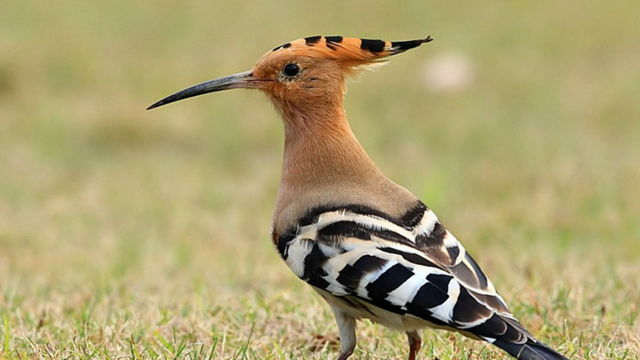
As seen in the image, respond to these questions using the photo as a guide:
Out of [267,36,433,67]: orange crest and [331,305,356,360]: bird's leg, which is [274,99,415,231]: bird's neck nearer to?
[267,36,433,67]: orange crest

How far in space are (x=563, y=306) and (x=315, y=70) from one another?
1166 mm

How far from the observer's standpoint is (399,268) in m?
2.51

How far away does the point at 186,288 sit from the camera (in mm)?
4320

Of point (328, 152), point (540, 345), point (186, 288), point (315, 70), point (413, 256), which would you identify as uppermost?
point (315, 70)

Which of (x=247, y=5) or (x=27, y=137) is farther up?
(x=247, y=5)

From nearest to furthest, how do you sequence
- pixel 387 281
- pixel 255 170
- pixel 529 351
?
pixel 529 351, pixel 387 281, pixel 255 170

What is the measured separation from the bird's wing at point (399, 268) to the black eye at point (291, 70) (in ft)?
1.69

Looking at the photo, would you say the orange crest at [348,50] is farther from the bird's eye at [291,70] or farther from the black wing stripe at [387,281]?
the black wing stripe at [387,281]

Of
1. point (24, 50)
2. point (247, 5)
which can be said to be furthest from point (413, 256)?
point (247, 5)

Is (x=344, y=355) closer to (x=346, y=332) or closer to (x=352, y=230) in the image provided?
(x=346, y=332)

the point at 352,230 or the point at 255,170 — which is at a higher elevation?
the point at 352,230

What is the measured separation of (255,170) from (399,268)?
459 cm

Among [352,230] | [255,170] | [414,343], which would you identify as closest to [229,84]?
[352,230]

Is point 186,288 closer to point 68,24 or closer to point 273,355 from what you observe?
point 273,355
